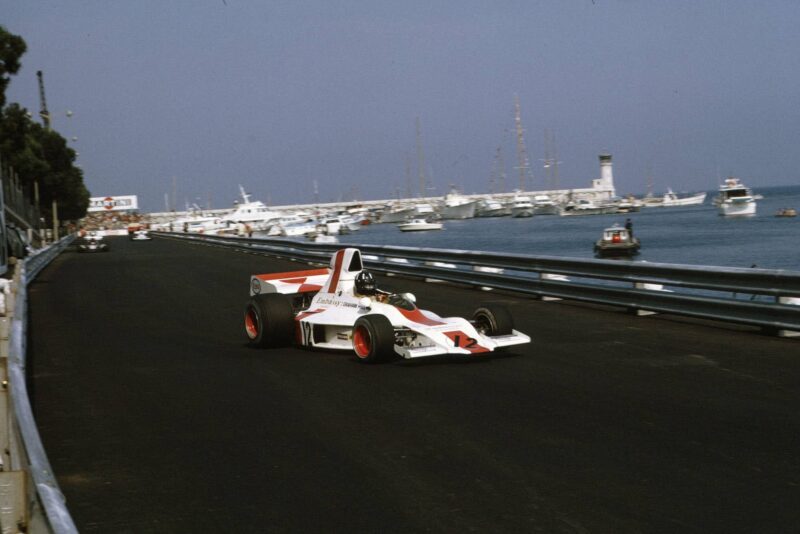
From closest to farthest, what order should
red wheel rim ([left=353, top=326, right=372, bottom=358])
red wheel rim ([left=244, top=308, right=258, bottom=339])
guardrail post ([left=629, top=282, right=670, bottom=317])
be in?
red wheel rim ([left=353, top=326, right=372, bottom=358]) → red wheel rim ([left=244, top=308, right=258, bottom=339]) → guardrail post ([left=629, top=282, right=670, bottom=317])

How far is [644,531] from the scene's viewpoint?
4723 millimetres

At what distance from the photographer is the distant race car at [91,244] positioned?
166ft

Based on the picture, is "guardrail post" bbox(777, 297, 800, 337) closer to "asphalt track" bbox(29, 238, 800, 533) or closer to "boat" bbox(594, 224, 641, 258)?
"asphalt track" bbox(29, 238, 800, 533)

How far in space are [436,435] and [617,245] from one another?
58.3 meters

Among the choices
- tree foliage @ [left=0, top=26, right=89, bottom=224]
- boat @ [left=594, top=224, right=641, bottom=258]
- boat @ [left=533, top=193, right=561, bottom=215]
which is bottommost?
boat @ [left=594, top=224, right=641, bottom=258]

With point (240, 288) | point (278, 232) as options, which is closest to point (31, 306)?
point (240, 288)

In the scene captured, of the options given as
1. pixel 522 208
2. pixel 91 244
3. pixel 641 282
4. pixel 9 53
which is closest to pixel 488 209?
pixel 522 208

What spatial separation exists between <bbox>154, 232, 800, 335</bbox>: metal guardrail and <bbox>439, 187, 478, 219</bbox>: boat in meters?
150

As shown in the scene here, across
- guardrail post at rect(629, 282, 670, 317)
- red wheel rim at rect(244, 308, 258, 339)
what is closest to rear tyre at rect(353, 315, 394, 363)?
red wheel rim at rect(244, 308, 258, 339)

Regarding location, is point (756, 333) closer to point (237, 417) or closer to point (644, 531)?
point (237, 417)

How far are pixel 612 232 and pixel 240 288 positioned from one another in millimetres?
47096

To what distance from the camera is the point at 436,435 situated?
272 inches

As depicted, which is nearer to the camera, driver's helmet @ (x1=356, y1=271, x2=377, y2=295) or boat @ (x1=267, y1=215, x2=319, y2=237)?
driver's helmet @ (x1=356, y1=271, x2=377, y2=295)

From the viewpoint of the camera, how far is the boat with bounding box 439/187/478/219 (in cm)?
17288
